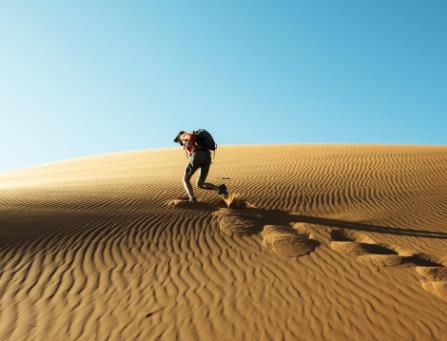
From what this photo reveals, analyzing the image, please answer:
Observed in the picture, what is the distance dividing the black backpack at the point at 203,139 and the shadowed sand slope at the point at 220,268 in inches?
56.5

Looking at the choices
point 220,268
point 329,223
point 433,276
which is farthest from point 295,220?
point 433,276

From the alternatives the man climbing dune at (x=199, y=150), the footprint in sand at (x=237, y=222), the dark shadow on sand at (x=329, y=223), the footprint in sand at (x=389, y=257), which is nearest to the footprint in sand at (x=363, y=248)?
the footprint in sand at (x=389, y=257)

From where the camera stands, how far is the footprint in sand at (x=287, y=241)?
6.96m

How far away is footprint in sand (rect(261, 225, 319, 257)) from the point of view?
696 cm

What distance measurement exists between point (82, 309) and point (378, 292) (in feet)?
11.9

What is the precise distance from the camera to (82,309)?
196 inches

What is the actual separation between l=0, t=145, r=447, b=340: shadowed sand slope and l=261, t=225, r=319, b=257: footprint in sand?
2cm

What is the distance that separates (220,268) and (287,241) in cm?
161

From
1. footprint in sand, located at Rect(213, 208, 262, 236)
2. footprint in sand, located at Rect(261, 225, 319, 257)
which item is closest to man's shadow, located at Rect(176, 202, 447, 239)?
footprint in sand, located at Rect(213, 208, 262, 236)

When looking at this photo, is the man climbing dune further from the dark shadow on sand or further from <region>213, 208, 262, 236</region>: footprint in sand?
the dark shadow on sand

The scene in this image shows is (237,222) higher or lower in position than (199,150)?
lower

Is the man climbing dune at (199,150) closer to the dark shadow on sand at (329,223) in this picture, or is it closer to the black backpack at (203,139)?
the black backpack at (203,139)

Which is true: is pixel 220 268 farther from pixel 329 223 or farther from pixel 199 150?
pixel 199 150

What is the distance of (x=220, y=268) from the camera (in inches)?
249
